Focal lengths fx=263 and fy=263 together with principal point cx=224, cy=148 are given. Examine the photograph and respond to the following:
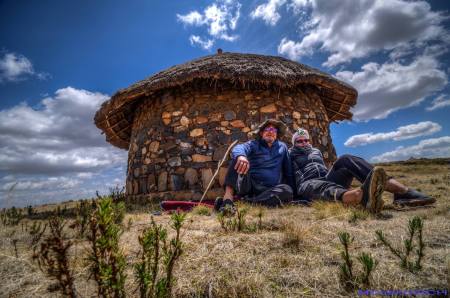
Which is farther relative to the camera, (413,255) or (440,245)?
(440,245)

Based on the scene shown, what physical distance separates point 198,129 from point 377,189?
3.34 metres

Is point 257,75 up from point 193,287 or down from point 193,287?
up

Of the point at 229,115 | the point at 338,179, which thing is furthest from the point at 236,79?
the point at 338,179

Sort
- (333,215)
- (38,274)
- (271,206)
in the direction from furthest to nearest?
(271,206)
(333,215)
(38,274)

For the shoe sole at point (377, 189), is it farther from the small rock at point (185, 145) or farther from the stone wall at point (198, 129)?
the small rock at point (185, 145)

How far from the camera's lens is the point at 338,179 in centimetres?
311

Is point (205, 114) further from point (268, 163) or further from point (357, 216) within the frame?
point (357, 216)

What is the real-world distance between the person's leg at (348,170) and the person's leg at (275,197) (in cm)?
52

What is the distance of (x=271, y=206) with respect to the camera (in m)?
3.34

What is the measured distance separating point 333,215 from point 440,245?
0.89 m

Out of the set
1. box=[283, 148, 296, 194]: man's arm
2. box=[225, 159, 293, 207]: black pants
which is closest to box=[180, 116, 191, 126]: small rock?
box=[225, 159, 293, 207]: black pants

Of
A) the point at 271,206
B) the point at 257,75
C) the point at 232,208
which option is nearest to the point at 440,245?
the point at 232,208

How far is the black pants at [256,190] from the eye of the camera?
→ 11.0 feet

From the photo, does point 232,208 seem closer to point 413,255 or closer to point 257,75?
point 413,255
